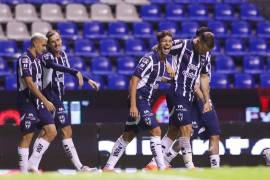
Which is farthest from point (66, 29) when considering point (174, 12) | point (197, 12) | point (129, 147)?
point (129, 147)

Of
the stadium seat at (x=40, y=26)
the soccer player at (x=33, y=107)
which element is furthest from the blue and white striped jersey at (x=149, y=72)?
the stadium seat at (x=40, y=26)

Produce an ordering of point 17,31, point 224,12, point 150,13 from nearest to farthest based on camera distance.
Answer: point 17,31 < point 150,13 < point 224,12

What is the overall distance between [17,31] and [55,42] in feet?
27.2

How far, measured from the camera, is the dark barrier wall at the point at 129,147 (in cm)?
1455

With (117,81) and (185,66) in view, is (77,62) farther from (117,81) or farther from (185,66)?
(185,66)

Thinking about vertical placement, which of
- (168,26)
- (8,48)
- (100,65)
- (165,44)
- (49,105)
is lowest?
(100,65)

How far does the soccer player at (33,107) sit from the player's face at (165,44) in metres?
1.60

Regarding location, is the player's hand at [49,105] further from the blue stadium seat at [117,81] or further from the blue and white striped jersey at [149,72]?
the blue stadium seat at [117,81]

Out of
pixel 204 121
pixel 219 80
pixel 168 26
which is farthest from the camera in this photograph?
pixel 168 26

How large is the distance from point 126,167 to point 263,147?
7.62ft

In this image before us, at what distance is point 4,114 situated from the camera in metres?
15.7

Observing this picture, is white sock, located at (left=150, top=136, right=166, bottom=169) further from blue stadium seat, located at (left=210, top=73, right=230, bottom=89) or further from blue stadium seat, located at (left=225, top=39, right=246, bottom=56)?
blue stadium seat, located at (left=225, top=39, right=246, bottom=56)

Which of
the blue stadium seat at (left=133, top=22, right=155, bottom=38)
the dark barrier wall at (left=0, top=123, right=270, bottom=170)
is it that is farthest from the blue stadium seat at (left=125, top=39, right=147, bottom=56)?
the dark barrier wall at (left=0, top=123, right=270, bottom=170)

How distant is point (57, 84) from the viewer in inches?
495
